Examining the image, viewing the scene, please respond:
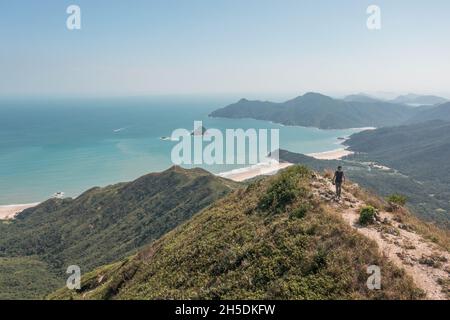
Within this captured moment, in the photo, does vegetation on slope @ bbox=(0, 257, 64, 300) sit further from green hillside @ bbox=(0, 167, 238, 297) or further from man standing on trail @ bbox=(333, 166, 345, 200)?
man standing on trail @ bbox=(333, 166, 345, 200)

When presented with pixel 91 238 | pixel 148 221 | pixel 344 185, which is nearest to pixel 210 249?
pixel 344 185

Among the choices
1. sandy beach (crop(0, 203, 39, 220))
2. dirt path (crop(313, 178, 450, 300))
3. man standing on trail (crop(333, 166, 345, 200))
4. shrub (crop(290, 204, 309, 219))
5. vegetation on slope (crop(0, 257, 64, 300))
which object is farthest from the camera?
sandy beach (crop(0, 203, 39, 220))

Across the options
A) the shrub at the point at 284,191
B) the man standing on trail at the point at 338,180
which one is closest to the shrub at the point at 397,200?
the man standing on trail at the point at 338,180

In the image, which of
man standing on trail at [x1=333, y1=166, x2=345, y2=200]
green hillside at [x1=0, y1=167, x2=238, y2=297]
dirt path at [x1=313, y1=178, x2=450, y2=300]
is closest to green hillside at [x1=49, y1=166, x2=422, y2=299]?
dirt path at [x1=313, y1=178, x2=450, y2=300]

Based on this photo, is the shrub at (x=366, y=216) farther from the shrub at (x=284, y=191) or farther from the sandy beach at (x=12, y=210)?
the sandy beach at (x=12, y=210)

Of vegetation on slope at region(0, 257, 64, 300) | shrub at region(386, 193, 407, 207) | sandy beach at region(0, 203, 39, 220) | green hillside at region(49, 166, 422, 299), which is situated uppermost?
shrub at region(386, 193, 407, 207)

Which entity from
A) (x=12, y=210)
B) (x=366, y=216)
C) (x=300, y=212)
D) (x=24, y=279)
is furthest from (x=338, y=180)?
(x=12, y=210)
